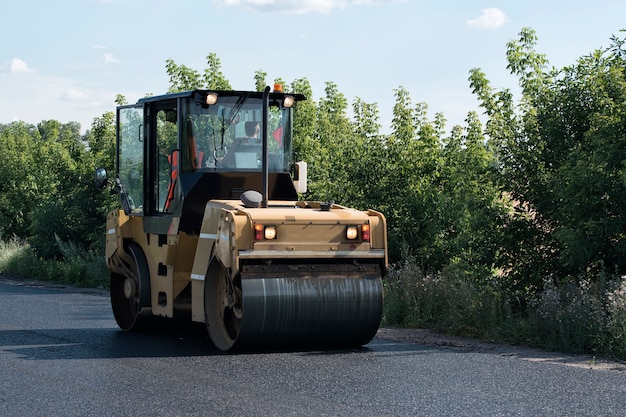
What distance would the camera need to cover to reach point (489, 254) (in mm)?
13969

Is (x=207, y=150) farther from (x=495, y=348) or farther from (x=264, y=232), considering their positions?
(x=495, y=348)

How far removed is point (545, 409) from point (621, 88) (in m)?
6.17

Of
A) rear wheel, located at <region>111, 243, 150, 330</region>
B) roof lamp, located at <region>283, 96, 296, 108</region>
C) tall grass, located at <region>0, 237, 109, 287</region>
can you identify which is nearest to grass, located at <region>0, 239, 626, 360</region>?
roof lamp, located at <region>283, 96, 296, 108</region>

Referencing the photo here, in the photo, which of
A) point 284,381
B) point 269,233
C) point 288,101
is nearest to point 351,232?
point 269,233

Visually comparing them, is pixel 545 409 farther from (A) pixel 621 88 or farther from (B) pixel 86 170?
(B) pixel 86 170

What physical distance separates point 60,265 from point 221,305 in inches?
578

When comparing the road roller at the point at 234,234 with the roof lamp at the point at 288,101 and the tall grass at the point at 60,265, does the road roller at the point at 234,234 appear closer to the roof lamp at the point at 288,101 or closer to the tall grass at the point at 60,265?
the roof lamp at the point at 288,101

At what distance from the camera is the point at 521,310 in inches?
519

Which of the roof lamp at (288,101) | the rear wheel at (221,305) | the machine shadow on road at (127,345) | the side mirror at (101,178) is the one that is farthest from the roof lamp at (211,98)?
the machine shadow on road at (127,345)

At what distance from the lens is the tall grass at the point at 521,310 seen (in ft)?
35.3

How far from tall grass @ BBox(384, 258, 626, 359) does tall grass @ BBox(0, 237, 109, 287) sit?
31.0 ft

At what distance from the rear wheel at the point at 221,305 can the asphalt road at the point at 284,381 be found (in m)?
0.22

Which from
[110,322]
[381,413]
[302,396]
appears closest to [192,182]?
[110,322]

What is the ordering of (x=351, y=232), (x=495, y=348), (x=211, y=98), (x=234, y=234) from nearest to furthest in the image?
(x=234, y=234)
(x=351, y=232)
(x=495, y=348)
(x=211, y=98)
